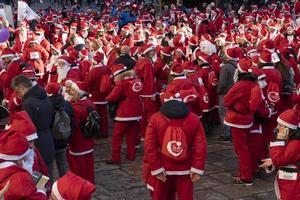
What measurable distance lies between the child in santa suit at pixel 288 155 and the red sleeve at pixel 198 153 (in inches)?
29.1

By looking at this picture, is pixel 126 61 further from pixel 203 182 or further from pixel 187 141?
pixel 187 141

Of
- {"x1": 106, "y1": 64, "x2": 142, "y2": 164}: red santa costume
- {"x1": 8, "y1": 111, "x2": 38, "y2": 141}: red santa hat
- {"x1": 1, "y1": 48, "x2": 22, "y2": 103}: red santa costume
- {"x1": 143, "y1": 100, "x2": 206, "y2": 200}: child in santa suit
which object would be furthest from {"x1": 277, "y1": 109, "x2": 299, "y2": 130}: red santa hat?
{"x1": 1, "y1": 48, "x2": 22, "y2": 103}: red santa costume

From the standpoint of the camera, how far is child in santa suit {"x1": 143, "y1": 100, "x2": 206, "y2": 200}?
671 cm

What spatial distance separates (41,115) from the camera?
7551 mm

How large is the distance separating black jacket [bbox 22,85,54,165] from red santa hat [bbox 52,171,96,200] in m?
2.78

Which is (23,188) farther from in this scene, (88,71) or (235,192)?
(88,71)

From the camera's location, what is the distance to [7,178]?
5.05 metres

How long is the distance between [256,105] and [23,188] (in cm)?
476

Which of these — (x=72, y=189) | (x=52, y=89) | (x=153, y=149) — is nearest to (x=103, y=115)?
(x=52, y=89)

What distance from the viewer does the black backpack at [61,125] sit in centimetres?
780

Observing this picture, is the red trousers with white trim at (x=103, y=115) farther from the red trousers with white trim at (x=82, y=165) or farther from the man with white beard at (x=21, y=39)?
the man with white beard at (x=21, y=39)

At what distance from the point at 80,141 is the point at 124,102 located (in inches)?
86.2

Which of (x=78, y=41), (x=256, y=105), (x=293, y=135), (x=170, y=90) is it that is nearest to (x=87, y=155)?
(x=170, y=90)

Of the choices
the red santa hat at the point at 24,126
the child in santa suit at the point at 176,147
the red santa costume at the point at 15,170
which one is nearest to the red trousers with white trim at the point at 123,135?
the child in santa suit at the point at 176,147
